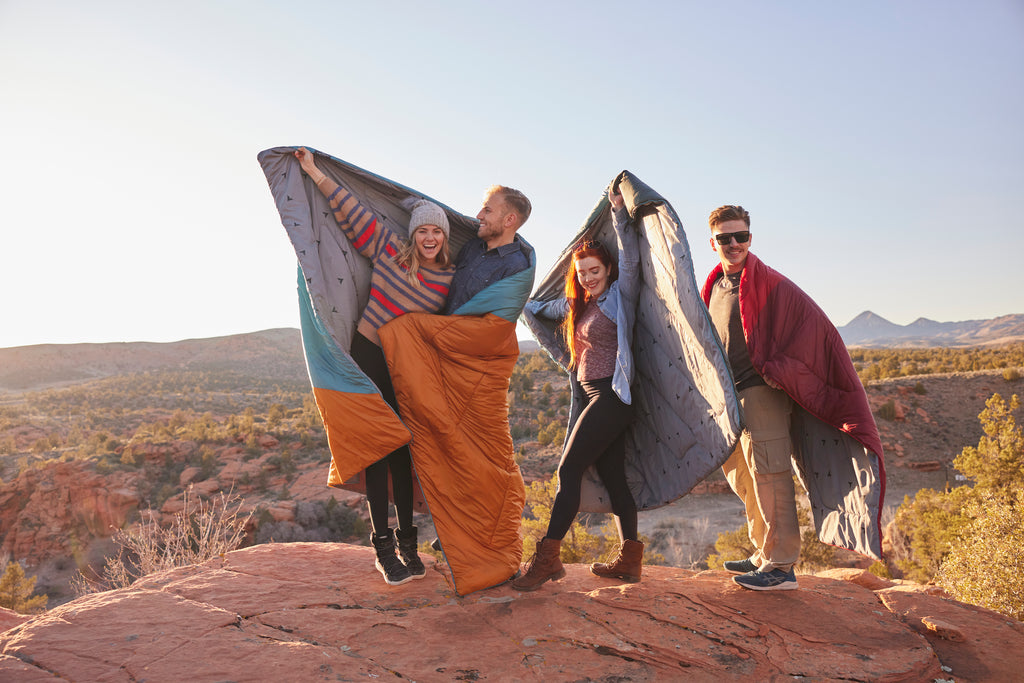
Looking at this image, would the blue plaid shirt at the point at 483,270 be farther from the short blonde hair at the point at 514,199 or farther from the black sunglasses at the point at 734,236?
the black sunglasses at the point at 734,236

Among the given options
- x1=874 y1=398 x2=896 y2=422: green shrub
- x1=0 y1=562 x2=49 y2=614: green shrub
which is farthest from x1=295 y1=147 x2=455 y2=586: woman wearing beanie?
x1=874 y1=398 x2=896 y2=422: green shrub

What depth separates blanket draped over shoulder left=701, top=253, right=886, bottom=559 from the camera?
3133mm

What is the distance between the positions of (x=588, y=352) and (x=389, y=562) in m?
1.84

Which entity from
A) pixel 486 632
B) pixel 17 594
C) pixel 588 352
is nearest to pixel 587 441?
pixel 588 352

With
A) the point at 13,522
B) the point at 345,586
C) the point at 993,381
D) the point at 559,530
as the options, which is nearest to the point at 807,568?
the point at 559,530

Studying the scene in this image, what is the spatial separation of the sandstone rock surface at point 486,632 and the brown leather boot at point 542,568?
8 cm

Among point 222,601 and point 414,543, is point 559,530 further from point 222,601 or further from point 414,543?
point 222,601

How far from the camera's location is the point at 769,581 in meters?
3.41

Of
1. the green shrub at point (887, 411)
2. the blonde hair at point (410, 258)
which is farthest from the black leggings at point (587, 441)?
the green shrub at point (887, 411)

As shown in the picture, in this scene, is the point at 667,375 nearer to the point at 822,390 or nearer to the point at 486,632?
the point at 822,390

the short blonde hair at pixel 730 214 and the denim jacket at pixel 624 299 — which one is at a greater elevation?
the short blonde hair at pixel 730 214

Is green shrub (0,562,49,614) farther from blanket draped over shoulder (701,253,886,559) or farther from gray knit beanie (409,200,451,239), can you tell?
blanket draped over shoulder (701,253,886,559)

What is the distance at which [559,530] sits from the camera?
3379 millimetres

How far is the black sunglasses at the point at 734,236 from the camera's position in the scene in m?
3.35
